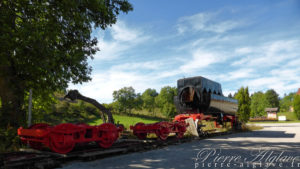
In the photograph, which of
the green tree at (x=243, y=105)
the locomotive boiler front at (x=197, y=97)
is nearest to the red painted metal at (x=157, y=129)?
the locomotive boiler front at (x=197, y=97)

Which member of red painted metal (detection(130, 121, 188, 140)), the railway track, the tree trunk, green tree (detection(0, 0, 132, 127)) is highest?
green tree (detection(0, 0, 132, 127))

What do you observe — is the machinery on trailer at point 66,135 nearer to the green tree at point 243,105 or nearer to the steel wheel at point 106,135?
the steel wheel at point 106,135

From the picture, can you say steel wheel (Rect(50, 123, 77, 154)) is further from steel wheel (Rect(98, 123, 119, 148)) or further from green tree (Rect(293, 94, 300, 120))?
green tree (Rect(293, 94, 300, 120))

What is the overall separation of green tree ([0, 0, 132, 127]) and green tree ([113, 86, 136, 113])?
48673 mm

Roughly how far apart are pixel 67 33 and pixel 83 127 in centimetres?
610

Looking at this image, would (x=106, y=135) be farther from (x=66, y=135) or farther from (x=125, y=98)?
(x=125, y=98)

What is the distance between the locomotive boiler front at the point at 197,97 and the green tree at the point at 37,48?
6517 mm

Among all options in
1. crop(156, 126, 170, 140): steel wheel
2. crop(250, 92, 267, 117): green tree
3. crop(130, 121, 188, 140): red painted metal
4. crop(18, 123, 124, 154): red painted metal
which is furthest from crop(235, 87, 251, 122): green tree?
crop(250, 92, 267, 117): green tree

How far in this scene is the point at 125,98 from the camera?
198 ft

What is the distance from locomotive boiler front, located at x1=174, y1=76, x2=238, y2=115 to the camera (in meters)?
14.0

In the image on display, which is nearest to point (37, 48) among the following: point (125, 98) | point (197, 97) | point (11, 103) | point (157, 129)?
point (11, 103)

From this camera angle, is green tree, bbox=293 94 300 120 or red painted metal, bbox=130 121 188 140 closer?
red painted metal, bbox=130 121 188 140

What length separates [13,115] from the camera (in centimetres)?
923

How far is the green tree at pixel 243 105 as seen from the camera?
3338 cm
